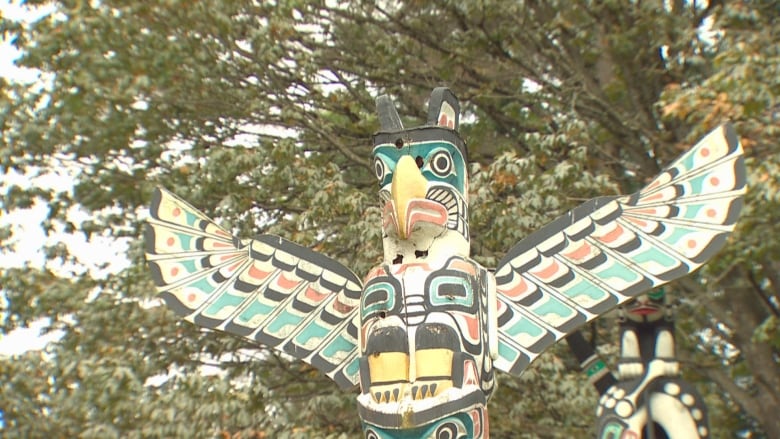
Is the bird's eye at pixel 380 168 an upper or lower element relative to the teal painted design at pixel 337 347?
Answer: upper

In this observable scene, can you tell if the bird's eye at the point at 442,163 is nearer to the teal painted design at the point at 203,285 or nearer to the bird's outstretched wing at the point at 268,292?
the bird's outstretched wing at the point at 268,292

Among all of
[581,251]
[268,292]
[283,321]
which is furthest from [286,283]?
[581,251]

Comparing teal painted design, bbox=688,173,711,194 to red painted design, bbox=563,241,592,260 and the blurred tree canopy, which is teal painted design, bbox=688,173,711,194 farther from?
the blurred tree canopy

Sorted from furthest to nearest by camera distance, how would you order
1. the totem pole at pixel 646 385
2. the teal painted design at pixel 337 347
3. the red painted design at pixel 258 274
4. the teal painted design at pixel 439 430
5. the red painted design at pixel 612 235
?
the totem pole at pixel 646 385 → the red painted design at pixel 258 274 → the teal painted design at pixel 337 347 → the red painted design at pixel 612 235 → the teal painted design at pixel 439 430

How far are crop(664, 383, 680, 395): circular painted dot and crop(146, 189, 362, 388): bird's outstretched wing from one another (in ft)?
7.26

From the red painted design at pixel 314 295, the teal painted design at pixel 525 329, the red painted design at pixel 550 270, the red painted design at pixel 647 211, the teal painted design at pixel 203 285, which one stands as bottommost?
the teal painted design at pixel 525 329

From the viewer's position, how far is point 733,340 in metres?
10.1

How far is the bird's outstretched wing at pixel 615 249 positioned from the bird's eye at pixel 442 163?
70 centimetres

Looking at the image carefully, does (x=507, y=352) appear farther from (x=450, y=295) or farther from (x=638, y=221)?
(x=638, y=221)

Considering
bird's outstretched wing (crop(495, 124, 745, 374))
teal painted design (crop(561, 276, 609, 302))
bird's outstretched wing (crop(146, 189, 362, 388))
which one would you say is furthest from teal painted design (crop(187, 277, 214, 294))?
teal painted design (crop(561, 276, 609, 302))

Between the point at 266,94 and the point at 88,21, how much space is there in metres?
1.82

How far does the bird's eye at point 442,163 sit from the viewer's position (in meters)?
5.51

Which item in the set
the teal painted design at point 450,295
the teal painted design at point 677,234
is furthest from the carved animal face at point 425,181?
the teal painted design at point 677,234

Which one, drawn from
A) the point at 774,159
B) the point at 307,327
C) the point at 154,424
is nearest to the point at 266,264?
the point at 307,327
